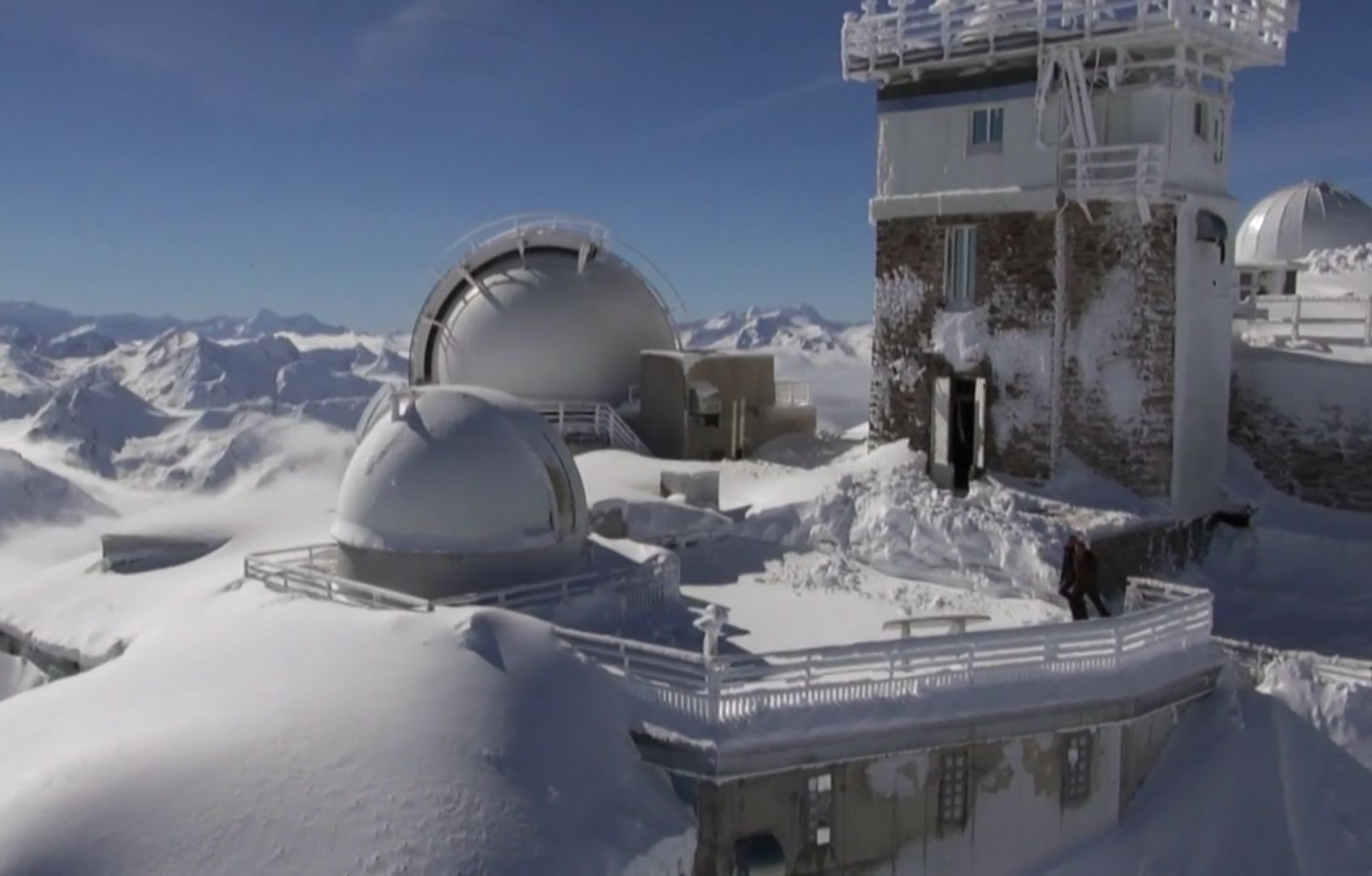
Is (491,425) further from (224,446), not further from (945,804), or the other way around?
(224,446)

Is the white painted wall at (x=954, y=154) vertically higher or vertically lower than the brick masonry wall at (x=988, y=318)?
higher

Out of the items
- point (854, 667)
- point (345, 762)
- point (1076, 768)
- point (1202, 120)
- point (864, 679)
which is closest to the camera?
point (345, 762)

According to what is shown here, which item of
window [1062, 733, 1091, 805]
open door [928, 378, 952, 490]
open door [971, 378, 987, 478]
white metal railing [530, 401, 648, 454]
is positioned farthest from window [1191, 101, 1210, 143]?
window [1062, 733, 1091, 805]

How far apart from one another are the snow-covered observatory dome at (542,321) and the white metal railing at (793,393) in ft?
8.27

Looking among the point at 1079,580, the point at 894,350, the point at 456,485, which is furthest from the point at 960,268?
the point at 456,485

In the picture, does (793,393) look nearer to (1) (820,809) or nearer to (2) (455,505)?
(2) (455,505)

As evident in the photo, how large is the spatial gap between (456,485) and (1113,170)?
11571 millimetres

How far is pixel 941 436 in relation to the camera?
21422 millimetres

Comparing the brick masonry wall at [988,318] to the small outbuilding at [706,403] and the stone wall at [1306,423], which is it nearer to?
the small outbuilding at [706,403]

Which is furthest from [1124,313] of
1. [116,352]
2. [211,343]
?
[116,352]

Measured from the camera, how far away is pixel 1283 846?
12828 mm

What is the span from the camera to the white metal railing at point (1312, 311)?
72.9 ft

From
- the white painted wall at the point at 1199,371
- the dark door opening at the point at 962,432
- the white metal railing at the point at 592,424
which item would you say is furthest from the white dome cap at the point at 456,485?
the white painted wall at the point at 1199,371

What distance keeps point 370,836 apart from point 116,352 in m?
165
